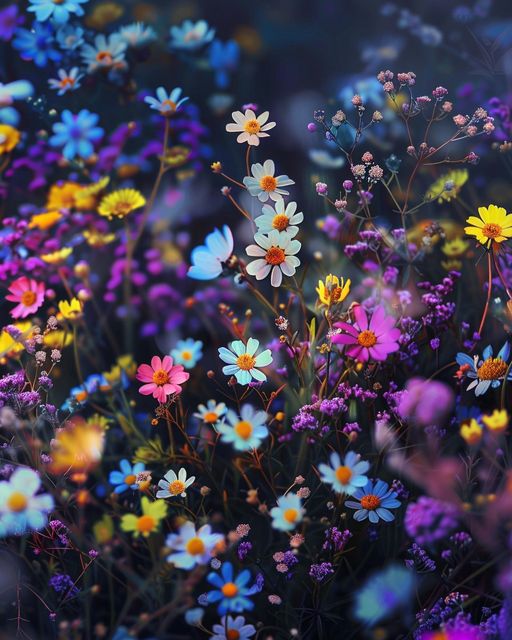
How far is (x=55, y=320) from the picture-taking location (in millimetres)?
801

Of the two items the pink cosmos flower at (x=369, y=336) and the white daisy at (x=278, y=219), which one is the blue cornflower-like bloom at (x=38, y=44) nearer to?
the white daisy at (x=278, y=219)

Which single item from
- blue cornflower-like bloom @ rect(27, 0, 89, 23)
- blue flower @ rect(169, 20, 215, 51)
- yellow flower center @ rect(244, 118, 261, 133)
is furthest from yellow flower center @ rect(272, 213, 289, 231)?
blue flower @ rect(169, 20, 215, 51)

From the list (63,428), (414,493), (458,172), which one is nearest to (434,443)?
(414,493)

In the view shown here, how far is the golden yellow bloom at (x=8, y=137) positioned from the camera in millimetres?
1058

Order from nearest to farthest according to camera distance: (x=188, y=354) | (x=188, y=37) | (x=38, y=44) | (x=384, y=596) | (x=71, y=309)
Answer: (x=384, y=596), (x=71, y=309), (x=188, y=354), (x=38, y=44), (x=188, y=37)

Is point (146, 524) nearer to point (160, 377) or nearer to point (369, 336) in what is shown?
point (160, 377)

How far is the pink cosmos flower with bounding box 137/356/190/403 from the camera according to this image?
0.74 meters

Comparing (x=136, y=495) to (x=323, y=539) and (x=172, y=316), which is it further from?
(x=172, y=316)

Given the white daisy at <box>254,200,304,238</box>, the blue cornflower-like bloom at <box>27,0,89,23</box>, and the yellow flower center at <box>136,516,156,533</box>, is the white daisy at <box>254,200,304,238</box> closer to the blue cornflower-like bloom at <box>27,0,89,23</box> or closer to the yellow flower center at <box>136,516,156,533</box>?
the yellow flower center at <box>136,516,156,533</box>

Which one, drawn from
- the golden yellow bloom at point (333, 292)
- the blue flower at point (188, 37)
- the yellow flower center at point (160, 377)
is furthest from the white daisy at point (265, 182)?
the blue flower at point (188, 37)

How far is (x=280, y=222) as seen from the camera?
2.41 ft

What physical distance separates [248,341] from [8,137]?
1.85 ft

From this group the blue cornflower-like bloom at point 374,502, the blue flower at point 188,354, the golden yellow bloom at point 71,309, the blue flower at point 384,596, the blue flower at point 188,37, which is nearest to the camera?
the blue flower at point 384,596

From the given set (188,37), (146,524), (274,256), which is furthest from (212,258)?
(188,37)
